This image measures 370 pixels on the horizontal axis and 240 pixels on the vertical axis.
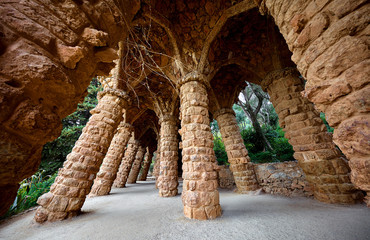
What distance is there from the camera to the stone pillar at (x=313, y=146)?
292 centimetres

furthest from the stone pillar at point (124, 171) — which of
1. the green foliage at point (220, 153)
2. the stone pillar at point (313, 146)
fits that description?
the stone pillar at point (313, 146)

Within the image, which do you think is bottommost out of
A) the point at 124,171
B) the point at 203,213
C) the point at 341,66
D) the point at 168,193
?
the point at 203,213

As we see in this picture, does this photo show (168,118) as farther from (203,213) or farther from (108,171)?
(203,213)

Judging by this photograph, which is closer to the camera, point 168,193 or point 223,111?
point 168,193

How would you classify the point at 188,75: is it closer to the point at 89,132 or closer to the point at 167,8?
the point at 167,8

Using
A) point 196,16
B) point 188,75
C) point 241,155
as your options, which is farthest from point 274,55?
point 241,155

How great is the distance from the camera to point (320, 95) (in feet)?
3.68

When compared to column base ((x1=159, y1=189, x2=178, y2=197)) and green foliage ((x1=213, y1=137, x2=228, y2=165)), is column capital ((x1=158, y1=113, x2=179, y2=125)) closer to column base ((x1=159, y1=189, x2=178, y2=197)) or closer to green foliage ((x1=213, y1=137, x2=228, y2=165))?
column base ((x1=159, y1=189, x2=178, y2=197))

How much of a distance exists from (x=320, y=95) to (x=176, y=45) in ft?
13.3

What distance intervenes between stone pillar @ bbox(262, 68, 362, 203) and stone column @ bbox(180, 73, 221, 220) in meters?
2.40

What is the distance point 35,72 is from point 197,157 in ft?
8.90

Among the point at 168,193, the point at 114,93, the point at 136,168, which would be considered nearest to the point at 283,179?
the point at 168,193

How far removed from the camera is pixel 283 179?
4625 millimetres

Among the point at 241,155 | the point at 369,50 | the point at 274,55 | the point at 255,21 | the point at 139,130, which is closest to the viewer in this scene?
the point at 369,50
